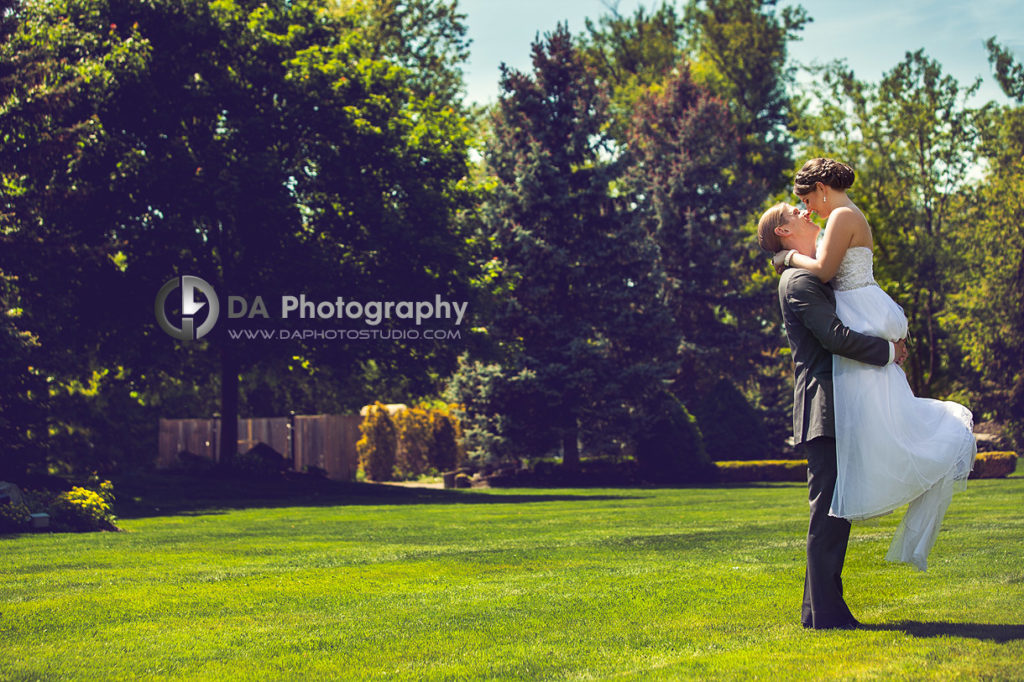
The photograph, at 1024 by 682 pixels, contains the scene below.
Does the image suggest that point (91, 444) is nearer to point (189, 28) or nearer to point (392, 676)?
point (189, 28)

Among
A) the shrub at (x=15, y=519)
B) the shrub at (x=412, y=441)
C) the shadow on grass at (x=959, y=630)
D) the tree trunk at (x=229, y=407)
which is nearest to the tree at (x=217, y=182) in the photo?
the tree trunk at (x=229, y=407)

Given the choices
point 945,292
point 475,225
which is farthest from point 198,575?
point 945,292

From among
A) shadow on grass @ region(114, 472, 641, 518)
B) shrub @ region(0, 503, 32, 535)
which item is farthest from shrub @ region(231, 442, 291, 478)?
shrub @ region(0, 503, 32, 535)

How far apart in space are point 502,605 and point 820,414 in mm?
2496

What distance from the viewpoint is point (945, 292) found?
1646 inches

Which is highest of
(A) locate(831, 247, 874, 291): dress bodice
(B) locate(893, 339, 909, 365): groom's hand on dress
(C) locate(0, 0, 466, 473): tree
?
(C) locate(0, 0, 466, 473): tree

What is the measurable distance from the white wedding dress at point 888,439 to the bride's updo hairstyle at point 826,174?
377mm

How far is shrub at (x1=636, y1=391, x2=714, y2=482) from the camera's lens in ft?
102

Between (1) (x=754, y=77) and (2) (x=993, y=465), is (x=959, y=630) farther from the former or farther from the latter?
(1) (x=754, y=77)

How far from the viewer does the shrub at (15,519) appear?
14.7m

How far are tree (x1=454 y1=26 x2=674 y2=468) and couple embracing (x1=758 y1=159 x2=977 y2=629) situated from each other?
24.2m

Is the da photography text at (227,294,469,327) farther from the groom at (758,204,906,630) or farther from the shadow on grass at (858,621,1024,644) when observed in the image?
the shadow on grass at (858,621,1024,644)

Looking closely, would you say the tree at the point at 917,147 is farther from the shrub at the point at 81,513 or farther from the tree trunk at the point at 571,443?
the shrub at the point at 81,513

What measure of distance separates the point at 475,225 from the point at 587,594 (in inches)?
954
